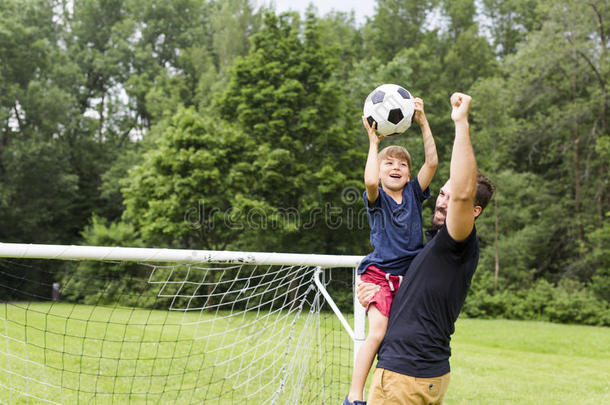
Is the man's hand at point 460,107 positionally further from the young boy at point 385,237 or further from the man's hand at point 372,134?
the man's hand at point 372,134

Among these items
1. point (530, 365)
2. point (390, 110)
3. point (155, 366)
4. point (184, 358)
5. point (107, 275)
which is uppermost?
point (390, 110)

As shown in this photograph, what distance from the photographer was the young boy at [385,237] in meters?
2.33

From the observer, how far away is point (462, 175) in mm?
1707

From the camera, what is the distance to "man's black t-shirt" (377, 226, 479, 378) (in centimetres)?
199

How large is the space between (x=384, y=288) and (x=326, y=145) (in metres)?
19.4

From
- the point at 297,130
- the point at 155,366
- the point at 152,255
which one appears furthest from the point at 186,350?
the point at 297,130

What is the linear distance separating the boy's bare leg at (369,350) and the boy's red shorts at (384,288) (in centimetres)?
3

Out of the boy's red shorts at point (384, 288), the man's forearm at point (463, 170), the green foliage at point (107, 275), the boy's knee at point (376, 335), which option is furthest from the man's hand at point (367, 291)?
the green foliage at point (107, 275)

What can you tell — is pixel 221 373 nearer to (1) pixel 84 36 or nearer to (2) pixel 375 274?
(2) pixel 375 274

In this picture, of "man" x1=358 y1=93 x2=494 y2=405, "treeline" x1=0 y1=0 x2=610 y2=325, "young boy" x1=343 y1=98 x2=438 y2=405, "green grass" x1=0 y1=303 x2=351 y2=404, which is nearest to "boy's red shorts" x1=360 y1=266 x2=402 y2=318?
"young boy" x1=343 y1=98 x2=438 y2=405

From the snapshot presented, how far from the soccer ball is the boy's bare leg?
1.19 metres

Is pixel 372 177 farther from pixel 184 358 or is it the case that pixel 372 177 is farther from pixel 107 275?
pixel 107 275

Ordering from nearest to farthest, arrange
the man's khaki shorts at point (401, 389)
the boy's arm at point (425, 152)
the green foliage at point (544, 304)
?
1. the man's khaki shorts at point (401, 389)
2. the boy's arm at point (425, 152)
3. the green foliage at point (544, 304)

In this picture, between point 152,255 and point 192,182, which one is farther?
point 192,182
